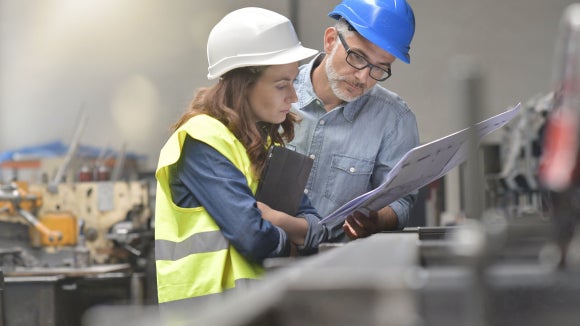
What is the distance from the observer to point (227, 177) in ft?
6.11

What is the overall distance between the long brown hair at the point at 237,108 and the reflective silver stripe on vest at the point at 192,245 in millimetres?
187

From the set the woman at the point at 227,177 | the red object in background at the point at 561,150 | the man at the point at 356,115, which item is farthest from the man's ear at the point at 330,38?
the red object in background at the point at 561,150

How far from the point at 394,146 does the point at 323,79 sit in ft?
0.91

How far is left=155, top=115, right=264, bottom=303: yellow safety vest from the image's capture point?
73.6 inches

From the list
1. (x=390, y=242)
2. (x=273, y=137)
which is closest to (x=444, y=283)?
(x=390, y=242)

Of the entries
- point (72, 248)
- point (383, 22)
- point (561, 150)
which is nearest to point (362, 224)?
point (383, 22)

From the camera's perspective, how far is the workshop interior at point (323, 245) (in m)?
0.75

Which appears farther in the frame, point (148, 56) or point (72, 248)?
point (148, 56)

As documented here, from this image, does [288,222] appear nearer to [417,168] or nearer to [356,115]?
[417,168]

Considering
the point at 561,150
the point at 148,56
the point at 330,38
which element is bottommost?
the point at 561,150

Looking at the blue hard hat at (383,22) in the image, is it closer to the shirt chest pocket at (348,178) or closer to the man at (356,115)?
the man at (356,115)

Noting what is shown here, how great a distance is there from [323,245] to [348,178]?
908 mm

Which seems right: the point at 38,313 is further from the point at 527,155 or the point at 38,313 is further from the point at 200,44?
the point at 200,44

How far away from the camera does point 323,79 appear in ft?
8.38
